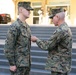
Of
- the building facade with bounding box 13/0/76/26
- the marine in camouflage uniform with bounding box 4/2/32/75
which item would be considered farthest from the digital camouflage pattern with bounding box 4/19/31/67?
the building facade with bounding box 13/0/76/26

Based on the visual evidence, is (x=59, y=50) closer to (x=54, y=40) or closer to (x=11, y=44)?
(x=54, y=40)

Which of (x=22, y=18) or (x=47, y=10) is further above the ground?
(x=22, y=18)

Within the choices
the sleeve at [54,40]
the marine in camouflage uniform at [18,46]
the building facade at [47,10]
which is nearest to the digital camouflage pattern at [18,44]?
the marine in camouflage uniform at [18,46]

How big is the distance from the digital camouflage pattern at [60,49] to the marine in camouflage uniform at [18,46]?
31 centimetres

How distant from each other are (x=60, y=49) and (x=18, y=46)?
580 millimetres

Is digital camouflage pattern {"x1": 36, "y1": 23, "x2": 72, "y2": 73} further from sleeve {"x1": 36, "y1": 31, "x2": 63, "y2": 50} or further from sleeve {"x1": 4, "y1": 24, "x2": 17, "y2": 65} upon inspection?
sleeve {"x1": 4, "y1": 24, "x2": 17, "y2": 65}

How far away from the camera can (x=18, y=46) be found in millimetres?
3596

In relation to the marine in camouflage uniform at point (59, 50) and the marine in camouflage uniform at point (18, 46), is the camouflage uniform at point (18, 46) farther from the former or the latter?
the marine in camouflage uniform at point (59, 50)

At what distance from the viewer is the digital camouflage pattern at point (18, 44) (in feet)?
11.6

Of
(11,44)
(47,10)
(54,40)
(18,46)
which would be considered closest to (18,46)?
(18,46)

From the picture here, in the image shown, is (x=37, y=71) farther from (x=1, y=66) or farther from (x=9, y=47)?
(x=9, y=47)

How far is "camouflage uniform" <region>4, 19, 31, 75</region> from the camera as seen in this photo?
3.53m

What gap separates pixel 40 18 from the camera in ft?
68.0

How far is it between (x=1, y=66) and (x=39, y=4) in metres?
15.1
